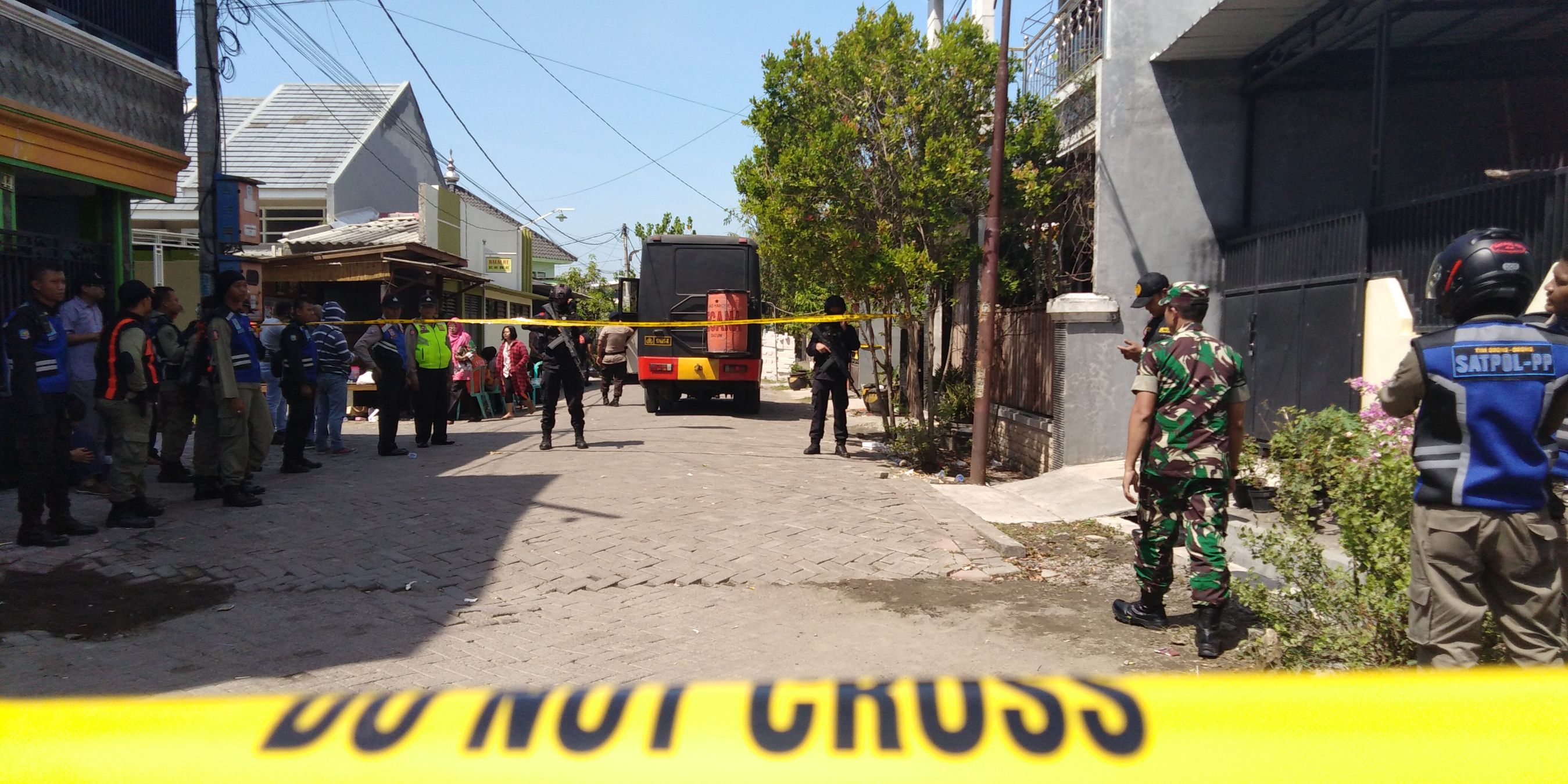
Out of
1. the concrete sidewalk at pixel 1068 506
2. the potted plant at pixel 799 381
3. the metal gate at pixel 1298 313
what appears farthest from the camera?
the potted plant at pixel 799 381

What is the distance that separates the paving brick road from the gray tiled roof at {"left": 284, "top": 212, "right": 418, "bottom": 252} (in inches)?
446

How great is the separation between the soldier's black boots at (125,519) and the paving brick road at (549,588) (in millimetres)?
117

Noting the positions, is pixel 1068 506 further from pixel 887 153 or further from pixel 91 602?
pixel 91 602

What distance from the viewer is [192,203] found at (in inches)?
909

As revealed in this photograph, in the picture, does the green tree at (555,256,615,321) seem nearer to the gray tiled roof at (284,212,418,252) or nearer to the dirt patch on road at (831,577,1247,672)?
the gray tiled roof at (284,212,418,252)

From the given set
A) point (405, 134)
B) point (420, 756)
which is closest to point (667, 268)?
point (420, 756)

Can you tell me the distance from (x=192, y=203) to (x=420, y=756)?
25998 mm

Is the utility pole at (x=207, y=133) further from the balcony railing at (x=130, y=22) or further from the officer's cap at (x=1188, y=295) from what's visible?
the officer's cap at (x=1188, y=295)

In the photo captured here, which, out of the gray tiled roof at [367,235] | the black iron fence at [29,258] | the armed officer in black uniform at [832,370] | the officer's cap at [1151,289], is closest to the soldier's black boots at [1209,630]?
the officer's cap at [1151,289]

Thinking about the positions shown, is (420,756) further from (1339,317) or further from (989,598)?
(1339,317)

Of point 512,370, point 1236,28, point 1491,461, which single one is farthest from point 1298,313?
point 512,370

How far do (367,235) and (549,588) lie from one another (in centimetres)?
1858

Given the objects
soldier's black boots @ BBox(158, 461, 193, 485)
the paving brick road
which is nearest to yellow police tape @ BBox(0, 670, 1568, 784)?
the paving brick road

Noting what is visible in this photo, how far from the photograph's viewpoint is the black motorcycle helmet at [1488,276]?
3068mm
